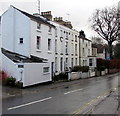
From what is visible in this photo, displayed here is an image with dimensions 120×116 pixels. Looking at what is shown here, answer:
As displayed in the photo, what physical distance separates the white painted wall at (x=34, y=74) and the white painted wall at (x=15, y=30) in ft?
10.6

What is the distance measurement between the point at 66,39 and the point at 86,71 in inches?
246

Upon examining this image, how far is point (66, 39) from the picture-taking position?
132ft

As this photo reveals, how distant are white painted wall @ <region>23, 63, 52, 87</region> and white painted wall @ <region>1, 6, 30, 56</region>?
10.6ft

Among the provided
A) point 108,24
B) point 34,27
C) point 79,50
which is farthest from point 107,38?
point 34,27

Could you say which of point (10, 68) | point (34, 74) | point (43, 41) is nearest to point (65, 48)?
point (43, 41)

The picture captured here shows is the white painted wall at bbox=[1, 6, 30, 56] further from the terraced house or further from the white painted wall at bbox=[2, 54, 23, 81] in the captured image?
the white painted wall at bbox=[2, 54, 23, 81]

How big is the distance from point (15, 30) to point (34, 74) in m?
7.64

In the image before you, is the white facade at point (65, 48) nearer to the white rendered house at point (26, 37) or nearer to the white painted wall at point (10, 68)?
the white rendered house at point (26, 37)

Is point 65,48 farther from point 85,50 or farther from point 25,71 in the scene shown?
point 25,71

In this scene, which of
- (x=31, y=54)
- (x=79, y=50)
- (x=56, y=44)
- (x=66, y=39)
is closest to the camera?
(x=31, y=54)

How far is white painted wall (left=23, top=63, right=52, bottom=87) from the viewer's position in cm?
2231

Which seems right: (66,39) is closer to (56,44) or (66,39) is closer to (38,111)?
(56,44)

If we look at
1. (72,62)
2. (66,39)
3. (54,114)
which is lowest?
(54,114)

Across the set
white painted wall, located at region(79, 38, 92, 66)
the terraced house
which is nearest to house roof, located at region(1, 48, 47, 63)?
the terraced house
